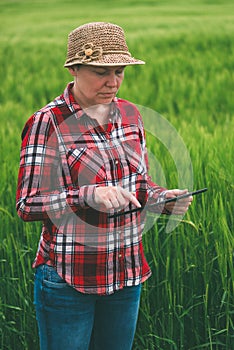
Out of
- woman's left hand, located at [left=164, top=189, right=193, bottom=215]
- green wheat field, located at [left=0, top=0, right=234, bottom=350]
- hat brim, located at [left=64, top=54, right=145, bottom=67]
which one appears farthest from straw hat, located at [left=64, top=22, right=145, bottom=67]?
green wheat field, located at [left=0, top=0, right=234, bottom=350]

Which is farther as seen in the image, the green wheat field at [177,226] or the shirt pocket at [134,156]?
the green wheat field at [177,226]

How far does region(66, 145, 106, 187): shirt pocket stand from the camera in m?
1.36

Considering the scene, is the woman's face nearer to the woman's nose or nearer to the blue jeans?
the woman's nose

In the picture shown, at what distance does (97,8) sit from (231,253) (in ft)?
30.1

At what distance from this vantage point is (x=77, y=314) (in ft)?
4.64

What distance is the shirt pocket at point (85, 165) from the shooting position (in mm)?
1357

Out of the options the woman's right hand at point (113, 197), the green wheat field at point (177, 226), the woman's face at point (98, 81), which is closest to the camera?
the woman's right hand at point (113, 197)

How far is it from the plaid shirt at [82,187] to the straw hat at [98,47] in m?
0.09

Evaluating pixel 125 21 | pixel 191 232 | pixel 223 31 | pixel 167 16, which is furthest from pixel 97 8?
pixel 191 232

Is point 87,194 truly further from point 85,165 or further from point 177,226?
point 177,226

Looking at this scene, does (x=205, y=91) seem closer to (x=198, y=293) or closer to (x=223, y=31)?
(x=223, y=31)

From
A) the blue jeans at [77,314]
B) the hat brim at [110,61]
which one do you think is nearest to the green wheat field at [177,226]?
the blue jeans at [77,314]

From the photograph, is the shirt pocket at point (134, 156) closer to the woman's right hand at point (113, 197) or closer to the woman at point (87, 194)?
the woman at point (87, 194)

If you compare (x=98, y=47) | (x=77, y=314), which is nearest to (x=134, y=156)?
(x=98, y=47)
